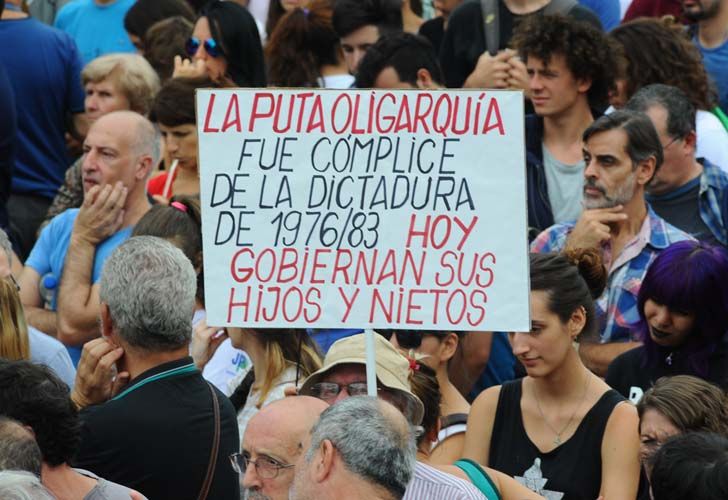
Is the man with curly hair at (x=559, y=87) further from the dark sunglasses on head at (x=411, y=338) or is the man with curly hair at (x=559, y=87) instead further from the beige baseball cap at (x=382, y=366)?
the beige baseball cap at (x=382, y=366)

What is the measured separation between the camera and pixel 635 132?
7188 millimetres

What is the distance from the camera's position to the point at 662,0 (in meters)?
10.4

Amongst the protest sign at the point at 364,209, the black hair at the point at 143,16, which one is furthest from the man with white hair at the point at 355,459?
the black hair at the point at 143,16

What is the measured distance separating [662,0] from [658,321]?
15.8 feet

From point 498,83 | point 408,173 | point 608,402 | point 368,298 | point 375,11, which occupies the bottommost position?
point 608,402

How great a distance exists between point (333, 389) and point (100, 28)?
6.81 meters

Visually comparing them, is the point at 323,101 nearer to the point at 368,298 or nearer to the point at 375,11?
the point at 368,298

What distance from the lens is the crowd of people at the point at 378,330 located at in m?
4.54

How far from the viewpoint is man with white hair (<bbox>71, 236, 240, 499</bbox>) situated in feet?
16.2

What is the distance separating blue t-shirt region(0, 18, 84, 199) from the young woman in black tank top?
4330 mm

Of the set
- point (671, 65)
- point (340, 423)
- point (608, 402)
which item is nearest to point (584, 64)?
point (671, 65)

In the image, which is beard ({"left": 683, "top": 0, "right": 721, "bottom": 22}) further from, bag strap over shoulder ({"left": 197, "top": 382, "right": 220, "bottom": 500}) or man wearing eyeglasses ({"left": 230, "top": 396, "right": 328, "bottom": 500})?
man wearing eyeglasses ({"left": 230, "top": 396, "right": 328, "bottom": 500})

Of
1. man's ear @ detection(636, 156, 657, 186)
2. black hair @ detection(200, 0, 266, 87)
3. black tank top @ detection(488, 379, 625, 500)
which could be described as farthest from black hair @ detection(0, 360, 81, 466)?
black hair @ detection(200, 0, 266, 87)

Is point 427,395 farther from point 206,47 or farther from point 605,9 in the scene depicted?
point 605,9
